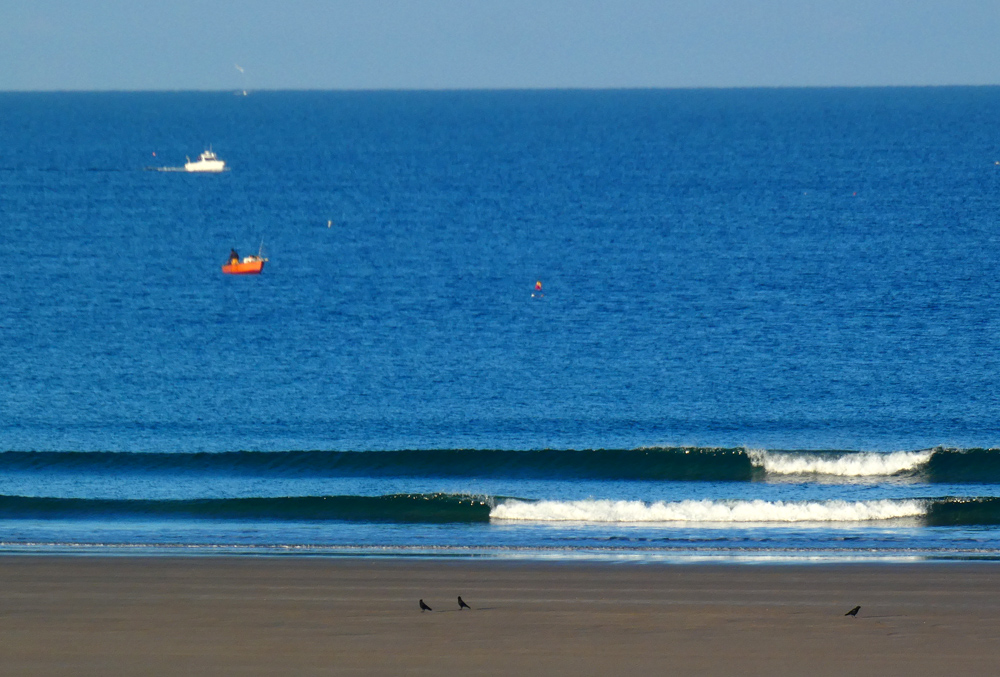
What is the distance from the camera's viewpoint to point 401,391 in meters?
40.8

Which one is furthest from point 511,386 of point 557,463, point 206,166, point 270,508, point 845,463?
point 206,166

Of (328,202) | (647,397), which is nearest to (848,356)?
(647,397)

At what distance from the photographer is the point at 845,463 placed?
3144 centimetres

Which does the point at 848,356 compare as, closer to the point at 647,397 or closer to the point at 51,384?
the point at 647,397

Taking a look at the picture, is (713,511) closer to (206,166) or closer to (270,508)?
(270,508)

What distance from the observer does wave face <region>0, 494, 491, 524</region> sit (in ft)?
93.4

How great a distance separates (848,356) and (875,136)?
158359 millimetres

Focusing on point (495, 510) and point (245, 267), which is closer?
point (495, 510)

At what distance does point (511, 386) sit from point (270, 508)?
542 inches

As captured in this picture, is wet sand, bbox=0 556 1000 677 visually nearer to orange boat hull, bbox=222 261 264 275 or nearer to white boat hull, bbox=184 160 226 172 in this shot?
orange boat hull, bbox=222 261 264 275

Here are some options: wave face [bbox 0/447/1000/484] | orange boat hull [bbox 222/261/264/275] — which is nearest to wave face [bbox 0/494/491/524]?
wave face [bbox 0/447/1000/484]

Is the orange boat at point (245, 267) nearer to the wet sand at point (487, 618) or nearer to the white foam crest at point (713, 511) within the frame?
the white foam crest at point (713, 511)

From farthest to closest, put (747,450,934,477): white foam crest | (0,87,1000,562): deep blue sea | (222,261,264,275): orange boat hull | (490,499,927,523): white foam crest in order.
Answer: (222,261,264,275): orange boat hull < (747,450,934,477): white foam crest < (0,87,1000,562): deep blue sea < (490,499,927,523): white foam crest

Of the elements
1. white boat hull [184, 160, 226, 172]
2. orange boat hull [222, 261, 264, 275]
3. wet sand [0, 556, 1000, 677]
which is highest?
white boat hull [184, 160, 226, 172]
